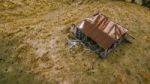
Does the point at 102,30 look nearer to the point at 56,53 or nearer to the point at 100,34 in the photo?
the point at 100,34

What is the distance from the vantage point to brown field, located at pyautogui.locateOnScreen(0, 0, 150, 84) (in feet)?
89.6

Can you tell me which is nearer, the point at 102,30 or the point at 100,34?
the point at 100,34

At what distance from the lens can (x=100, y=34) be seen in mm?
29578

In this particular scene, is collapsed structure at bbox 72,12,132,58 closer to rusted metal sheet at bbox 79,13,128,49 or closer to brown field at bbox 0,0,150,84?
rusted metal sheet at bbox 79,13,128,49

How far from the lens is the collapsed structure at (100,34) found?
95.9 ft

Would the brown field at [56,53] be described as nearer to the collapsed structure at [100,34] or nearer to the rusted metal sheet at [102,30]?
the collapsed structure at [100,34]

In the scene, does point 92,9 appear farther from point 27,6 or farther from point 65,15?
point 27,6

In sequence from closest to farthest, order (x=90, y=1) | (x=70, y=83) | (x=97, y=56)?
(x=70, y=83)
(x=97, y=56)
(x=90, y=1)

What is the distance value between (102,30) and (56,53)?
6.03m

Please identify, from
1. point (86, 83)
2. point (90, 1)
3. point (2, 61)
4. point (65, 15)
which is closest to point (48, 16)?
point (65, 15)

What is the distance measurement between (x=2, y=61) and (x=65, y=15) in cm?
1365

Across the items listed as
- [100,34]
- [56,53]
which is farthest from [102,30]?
[56,53]

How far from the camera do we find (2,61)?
92.3 ft

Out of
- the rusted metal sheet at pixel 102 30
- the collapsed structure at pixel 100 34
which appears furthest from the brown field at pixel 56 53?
the rusted metal sheet at pixel 102 30
